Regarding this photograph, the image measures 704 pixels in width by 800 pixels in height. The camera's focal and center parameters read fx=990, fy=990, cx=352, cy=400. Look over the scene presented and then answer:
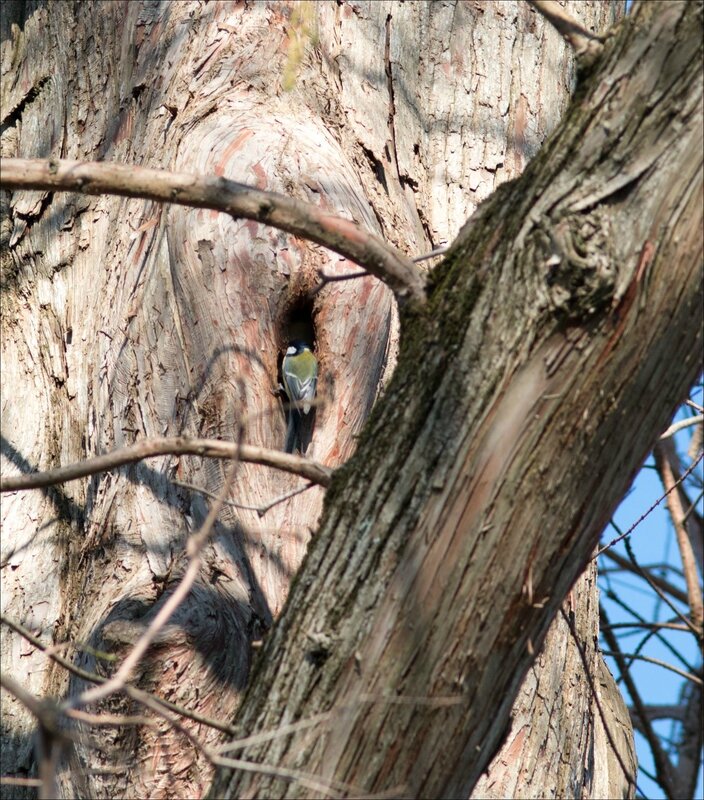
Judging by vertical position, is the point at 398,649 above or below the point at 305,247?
below

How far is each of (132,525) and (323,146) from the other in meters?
1.05

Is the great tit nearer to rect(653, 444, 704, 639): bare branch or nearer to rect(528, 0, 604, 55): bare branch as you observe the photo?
rect(528, 0, 604, 55): bare branch

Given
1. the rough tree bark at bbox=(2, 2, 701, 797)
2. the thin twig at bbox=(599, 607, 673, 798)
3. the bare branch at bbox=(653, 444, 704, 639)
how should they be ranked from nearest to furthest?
the rough tree bark at bbox=(2, 2, 701, 797) < the thin twig at bbox=(599, 607, 673, 798) < the bare branch at bbox=(653, 444, 704, 639)

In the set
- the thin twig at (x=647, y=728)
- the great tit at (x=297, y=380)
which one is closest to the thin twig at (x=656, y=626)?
the thin twig at (x=647, y=728)

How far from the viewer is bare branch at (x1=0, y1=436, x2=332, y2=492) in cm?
156

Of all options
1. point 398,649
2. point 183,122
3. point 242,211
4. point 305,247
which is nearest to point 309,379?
point 305,247

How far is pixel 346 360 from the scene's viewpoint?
2.36 meters

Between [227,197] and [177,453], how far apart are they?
0.41 m

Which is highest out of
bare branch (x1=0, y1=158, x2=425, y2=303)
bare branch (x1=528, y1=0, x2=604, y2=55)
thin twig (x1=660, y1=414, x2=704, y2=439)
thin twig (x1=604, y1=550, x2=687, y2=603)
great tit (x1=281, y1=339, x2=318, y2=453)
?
thin twig (x1=604, y1=550, x2=687, y2=603)

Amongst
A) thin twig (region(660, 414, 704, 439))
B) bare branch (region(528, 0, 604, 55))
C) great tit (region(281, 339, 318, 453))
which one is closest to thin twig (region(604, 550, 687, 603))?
thin twig (region(660, 414, 704, 439))

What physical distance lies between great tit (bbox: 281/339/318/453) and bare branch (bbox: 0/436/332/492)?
2.43ft

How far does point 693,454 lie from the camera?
4617mm

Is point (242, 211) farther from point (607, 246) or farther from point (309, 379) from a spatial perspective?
point (309, 379)

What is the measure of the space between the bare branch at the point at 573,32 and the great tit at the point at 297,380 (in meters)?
1.07
